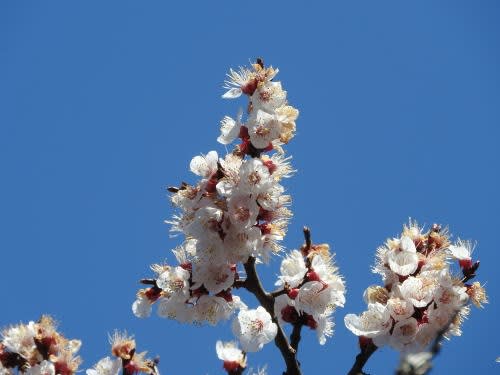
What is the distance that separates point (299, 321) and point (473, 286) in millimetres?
1157

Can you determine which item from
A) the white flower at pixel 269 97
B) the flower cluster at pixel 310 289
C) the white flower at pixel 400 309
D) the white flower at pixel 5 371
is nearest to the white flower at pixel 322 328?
the flower cluster at pixel 310 289

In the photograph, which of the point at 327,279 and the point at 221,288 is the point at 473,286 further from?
the point at 221,288

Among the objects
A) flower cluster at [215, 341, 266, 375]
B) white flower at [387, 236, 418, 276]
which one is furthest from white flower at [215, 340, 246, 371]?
white flower at [387, 236, 418, 276]

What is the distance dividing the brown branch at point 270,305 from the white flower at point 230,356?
0.30m

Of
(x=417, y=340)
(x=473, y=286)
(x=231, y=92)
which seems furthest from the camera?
(x=231, y=92)

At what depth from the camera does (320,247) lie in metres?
4.19

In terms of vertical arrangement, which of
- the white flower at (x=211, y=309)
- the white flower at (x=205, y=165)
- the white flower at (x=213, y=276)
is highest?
the white flower at (x=205, y=165)

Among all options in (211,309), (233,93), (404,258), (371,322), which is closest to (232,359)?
(211,309)

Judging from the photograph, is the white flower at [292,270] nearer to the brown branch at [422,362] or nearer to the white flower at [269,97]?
the white flower at [269,97]

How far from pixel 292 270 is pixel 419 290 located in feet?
2.64

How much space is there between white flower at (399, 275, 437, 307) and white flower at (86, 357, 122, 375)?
183 cm

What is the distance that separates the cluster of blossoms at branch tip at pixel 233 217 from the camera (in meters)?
3.96

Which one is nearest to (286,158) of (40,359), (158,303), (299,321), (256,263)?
(256,263)

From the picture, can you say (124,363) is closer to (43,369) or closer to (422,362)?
(43,369)
